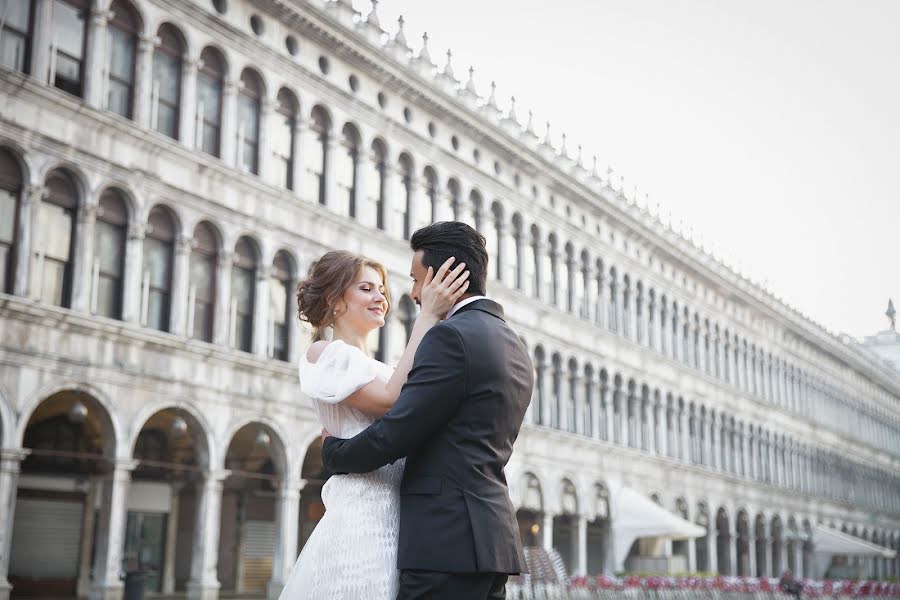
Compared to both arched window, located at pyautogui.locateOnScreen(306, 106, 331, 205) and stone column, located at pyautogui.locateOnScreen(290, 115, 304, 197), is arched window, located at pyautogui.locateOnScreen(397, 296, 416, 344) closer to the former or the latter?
arched window, located at pyautogui.locateOnScreen(306, 106, 331, 205)

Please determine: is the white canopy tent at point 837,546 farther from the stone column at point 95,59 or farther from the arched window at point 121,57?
the stone column at point 95,59

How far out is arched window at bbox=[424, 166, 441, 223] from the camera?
95.5 ft

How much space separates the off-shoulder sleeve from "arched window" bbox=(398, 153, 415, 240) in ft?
79.3

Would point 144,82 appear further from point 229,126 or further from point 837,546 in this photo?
point 837,546

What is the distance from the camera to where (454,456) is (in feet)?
10.6

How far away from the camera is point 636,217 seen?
3956 centimetres

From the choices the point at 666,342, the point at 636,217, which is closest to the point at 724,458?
the point at 666,342

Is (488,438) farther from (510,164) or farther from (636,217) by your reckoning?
(636,217)

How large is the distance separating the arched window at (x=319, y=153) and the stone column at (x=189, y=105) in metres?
3.59

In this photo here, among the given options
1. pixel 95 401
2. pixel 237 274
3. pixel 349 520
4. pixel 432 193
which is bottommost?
pixel 349 520

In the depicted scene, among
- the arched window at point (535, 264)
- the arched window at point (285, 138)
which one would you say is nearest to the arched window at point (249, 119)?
the arched window at point (285, 138)

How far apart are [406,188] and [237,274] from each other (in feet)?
23.0

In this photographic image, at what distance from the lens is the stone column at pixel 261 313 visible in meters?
22.4

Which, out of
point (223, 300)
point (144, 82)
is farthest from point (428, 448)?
point (223, 300)
